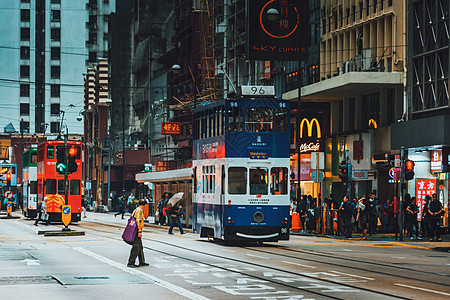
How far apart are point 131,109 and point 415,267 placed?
95.1 metres

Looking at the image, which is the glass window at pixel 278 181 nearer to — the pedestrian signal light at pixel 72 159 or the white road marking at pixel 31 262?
the pedestrian signal light at pixel 72 159

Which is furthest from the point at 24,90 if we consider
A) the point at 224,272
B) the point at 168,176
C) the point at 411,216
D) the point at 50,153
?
the point at 224,272

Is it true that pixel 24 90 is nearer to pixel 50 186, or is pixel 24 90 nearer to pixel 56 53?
pixel 56 53

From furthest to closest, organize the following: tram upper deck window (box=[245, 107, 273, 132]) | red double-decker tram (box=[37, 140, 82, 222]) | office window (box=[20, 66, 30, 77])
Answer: office window (box=[20, 66, 30, 77])
red double-decker tram (box=[37, 140, 82, 222])
tram upper deck window (box=[245, 107, 273, 132])

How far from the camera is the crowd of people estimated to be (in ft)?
124

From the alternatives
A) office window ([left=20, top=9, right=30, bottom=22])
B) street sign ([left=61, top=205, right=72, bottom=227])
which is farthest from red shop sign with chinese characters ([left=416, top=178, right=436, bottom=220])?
office window ([left=20, top=9, right=30, bottom=22])

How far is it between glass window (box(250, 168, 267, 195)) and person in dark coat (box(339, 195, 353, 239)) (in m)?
7.39

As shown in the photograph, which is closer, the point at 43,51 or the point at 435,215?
the point at 435,215

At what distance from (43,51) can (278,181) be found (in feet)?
392

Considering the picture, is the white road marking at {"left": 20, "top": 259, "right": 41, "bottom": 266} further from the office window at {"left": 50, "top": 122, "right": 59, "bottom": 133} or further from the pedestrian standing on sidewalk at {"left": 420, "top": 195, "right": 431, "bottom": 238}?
the office window at {"left": 50, "top": 122, "right": 59, "bottom": 133}

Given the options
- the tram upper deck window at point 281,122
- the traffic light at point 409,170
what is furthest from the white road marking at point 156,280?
the traffic light at point 409,170

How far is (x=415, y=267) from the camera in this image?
2334cm

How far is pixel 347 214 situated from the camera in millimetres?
38062

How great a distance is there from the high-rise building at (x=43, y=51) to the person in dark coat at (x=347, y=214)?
109 meters
